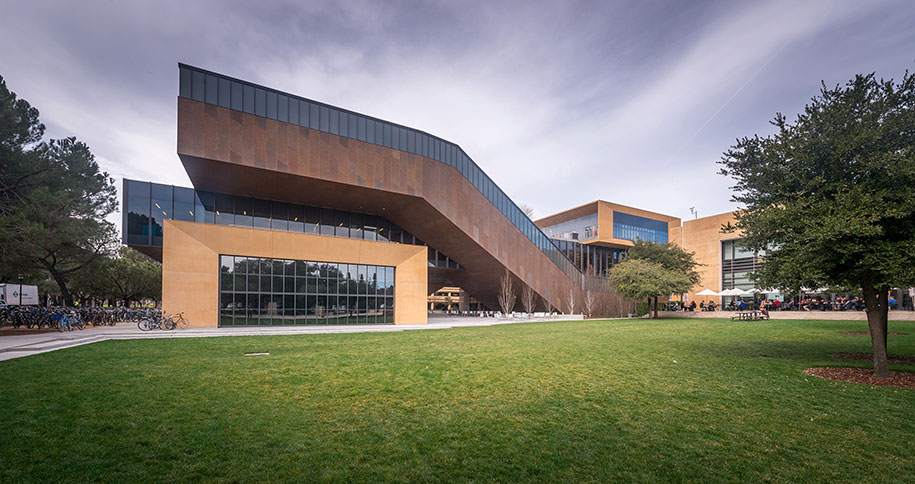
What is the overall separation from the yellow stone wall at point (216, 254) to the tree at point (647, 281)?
20456 millimetres

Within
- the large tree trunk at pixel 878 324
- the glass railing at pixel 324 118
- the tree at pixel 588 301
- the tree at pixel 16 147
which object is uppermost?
the glass railing at pixel 324 118

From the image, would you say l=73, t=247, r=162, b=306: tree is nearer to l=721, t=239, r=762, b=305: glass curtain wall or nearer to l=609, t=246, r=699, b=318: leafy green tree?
l=609, t=246, r=699, b=318: leafy green tree

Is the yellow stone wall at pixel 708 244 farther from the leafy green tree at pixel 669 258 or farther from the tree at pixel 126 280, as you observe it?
the tree at pixel 126 280

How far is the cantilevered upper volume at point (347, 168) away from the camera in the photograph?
23.0 meters

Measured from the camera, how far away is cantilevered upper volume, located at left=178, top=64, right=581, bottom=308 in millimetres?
23016

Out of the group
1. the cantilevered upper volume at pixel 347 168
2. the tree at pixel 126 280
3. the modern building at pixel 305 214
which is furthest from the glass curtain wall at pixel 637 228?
the tree at pixel 126 280

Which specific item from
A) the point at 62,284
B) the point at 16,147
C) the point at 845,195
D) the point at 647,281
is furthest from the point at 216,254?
the point at 647,281

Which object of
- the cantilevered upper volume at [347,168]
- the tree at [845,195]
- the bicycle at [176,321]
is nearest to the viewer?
the tree at [845,195]

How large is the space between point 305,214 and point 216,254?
6718 mm

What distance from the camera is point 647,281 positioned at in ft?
122

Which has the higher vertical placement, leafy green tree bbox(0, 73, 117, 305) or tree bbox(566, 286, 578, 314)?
leafy green tree bbox(0, 73, 117, 305)

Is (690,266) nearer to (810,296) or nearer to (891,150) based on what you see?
(810,296)

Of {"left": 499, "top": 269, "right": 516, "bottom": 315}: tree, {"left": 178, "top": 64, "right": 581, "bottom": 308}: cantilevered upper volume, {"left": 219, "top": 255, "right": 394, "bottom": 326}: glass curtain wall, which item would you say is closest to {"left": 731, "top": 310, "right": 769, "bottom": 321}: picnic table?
{"left": 178, "top": 64, "right": 581, "bottom": 308}: cantilevered upper volume

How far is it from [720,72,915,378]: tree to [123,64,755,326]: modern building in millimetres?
21284
